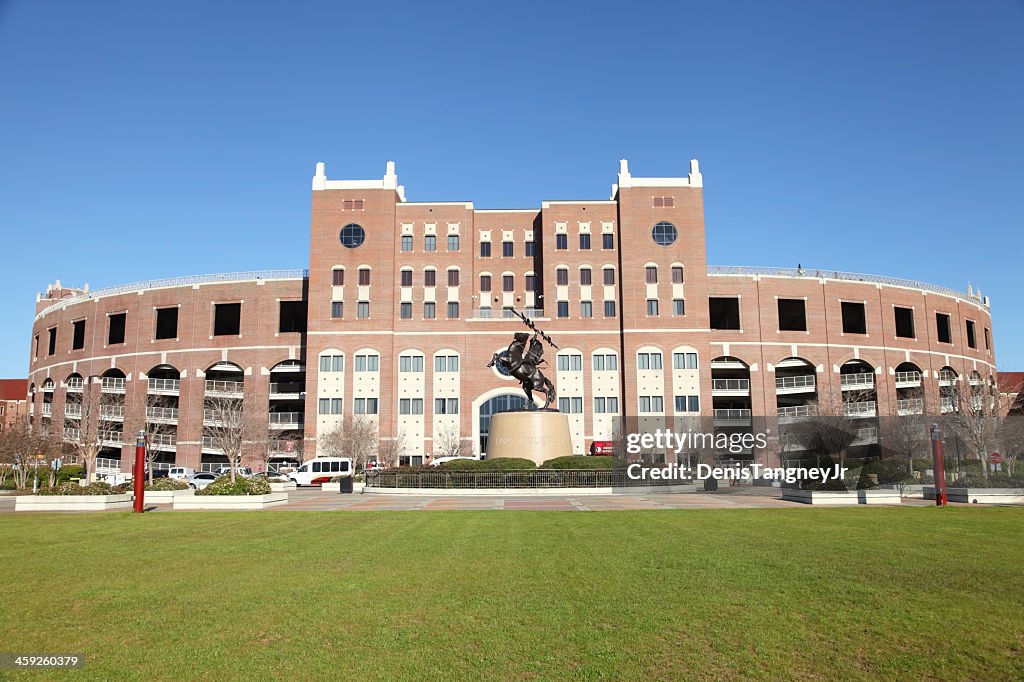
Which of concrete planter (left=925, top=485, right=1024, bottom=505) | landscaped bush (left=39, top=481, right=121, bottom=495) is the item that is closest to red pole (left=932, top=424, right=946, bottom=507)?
concrete planter (left=925, top=485, right=1024, bottom=505)

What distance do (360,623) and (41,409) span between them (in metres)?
95.4

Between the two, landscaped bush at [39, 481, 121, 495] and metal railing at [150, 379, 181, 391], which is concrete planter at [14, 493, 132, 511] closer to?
landscaped bush at [39, 481, 121, 495]

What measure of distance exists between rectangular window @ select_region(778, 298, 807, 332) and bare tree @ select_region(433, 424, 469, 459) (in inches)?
1376

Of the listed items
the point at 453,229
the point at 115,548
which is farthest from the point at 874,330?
the point at 115,548

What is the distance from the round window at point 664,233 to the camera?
74625mm

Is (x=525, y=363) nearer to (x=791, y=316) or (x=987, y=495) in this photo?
(x=987, y=495)

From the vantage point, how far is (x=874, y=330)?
78.4m

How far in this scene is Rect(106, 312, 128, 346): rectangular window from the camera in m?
84.8

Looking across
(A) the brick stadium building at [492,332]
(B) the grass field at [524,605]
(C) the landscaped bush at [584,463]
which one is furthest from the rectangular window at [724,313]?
(B) the grass field at [524,605]

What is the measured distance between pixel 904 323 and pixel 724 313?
63.1ft

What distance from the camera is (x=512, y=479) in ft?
122

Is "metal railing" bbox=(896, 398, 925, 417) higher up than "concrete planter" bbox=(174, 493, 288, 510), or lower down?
higher up

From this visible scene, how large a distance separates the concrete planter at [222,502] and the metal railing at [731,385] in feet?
182

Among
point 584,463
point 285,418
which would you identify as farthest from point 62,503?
point 285,418
